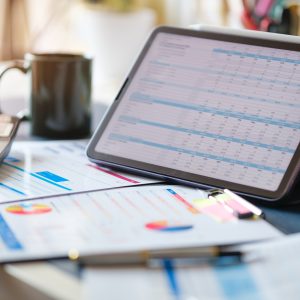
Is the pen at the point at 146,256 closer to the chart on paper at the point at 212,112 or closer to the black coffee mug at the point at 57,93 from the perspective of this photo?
the chart on paper at the point at 212,112

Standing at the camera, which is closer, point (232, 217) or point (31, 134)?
point (232, 217)

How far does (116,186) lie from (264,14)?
1.95 feet

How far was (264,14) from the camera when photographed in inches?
43.5

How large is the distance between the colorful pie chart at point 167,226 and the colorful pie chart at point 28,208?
0.34ft

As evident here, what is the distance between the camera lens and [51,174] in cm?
69

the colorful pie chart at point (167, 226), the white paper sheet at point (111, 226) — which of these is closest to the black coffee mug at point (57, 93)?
the white paper sheet at point (111, 226)

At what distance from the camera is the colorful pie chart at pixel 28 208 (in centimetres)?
56

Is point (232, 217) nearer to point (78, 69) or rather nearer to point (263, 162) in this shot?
point (263, 162)

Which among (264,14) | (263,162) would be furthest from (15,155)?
(264,14)

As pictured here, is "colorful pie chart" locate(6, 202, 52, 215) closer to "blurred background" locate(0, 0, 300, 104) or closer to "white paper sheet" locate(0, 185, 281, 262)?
"white paper sheet" locate(0, 185, 281, 262)

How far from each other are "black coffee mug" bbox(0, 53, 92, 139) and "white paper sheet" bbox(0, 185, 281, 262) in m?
0.29

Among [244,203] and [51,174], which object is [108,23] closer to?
[51,174]

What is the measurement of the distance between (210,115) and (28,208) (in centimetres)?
24

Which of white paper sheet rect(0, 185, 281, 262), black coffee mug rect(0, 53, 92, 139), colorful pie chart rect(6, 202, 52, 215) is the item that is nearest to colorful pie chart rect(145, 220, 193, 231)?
white paper sheet rect(0, 185, 281, 262)
